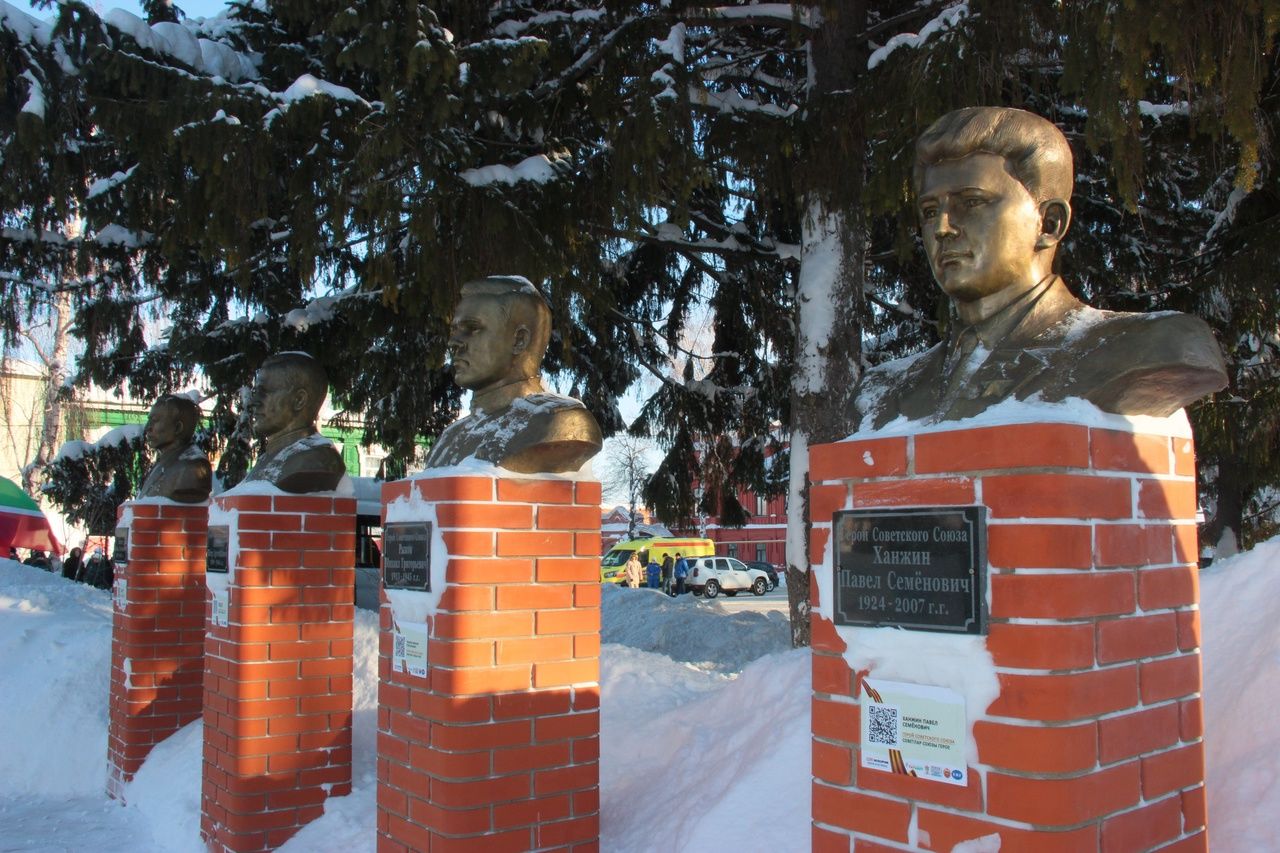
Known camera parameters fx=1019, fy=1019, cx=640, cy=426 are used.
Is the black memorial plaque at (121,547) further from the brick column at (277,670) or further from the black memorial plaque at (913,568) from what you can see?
the black memorial plaque at (913,568)

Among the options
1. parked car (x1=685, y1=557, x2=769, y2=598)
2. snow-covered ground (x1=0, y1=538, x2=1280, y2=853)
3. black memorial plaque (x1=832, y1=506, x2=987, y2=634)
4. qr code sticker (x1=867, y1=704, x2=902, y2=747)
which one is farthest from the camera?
parked car (x1=685, y1=557, x2=769, y2=598)

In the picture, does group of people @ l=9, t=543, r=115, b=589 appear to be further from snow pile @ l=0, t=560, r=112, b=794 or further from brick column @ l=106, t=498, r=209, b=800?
brick column @ l=106, t=498, r=209, b=800

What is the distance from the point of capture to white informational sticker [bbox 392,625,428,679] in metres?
3.44

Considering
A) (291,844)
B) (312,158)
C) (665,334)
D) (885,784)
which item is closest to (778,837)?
(885,784)

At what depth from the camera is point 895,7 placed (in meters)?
7.07

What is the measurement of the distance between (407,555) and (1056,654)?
2.30 m

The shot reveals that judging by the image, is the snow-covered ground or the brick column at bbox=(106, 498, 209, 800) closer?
the snow-covered ground

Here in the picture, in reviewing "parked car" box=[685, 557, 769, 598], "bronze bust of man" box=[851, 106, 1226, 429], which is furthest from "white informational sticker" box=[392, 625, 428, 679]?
"parked car" box=[685, 557, 769, 598]

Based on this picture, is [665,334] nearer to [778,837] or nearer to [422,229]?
[422,229]

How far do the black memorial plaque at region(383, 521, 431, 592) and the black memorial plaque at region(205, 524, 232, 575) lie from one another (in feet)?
4.87

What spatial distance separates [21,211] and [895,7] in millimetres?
6629

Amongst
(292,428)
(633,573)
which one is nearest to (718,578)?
(633,573)

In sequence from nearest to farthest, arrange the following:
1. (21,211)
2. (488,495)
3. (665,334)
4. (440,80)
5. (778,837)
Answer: (778,837), (488,495), (440,80), (21,211), (665,334)

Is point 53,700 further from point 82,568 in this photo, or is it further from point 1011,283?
point 82,568
